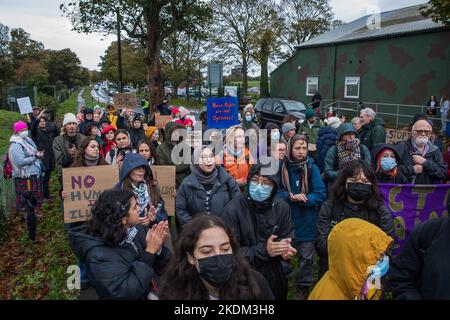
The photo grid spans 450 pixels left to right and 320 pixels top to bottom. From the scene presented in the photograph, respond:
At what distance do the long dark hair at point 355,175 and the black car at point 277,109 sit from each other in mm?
13415

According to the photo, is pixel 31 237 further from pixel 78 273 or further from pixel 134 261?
pixel 134 261

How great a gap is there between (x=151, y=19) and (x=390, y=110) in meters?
14.8

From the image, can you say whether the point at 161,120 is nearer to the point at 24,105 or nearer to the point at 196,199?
the point at 24,105

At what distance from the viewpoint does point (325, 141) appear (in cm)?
677

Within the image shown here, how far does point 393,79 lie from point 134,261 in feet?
82.0

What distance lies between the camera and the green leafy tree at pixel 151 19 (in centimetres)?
1991

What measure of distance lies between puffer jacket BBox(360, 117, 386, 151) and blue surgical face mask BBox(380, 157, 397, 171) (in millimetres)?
2115

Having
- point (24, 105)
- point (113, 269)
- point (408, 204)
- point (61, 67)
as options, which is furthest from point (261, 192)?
point (61, 67)

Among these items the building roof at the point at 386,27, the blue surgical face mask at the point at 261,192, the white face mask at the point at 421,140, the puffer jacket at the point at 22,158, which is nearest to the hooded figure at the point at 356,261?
the blue surgical face mask at the point at 261,192

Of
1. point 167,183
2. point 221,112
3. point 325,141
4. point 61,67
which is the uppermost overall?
point 61,67

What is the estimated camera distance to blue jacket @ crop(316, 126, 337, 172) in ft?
22.1

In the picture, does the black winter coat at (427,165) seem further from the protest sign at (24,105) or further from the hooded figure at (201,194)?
the protest sign at (24,105)

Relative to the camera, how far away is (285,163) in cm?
480
